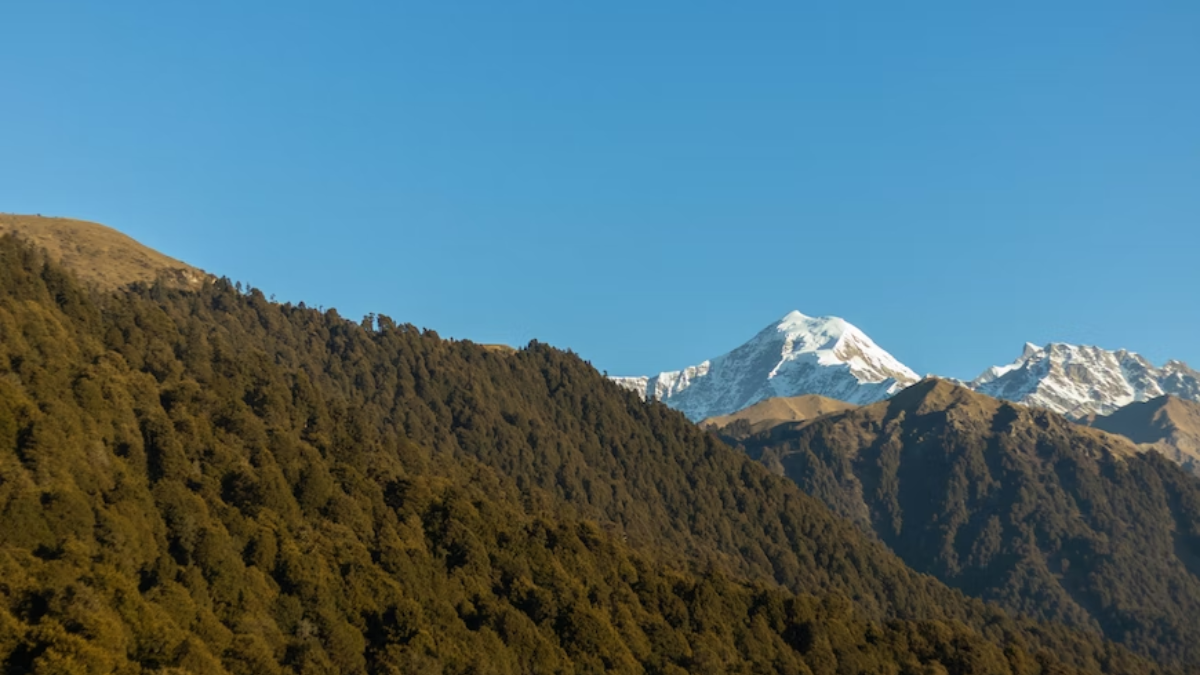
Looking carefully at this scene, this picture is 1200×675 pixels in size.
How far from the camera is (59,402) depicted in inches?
5753

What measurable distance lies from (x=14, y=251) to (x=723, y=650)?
4949 inches

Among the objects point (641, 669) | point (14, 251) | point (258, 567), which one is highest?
point (14, 251)

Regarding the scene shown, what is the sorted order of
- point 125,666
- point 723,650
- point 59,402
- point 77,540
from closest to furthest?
point 125,666
point 77,540
point 59,402
point 723,650

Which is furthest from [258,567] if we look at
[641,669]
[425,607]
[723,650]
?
[723,650]

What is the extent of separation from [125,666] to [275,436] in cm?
8753

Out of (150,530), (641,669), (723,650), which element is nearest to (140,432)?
(150,530)

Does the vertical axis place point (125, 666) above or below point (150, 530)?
below

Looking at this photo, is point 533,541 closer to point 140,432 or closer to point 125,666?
point 140,432

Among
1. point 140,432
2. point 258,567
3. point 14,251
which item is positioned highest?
point 14,251

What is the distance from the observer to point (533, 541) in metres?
191

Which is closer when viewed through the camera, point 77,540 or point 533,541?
point 77,540

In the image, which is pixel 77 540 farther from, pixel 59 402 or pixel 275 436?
pixel 275 436

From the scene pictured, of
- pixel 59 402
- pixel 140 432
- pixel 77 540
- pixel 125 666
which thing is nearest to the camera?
pixel 125 666

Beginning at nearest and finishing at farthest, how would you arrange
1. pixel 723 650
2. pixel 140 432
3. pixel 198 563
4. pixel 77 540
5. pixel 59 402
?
pixel 77 540
pixel 198 563
pixel 59 402
pixel 140 432
pixel 723 650
